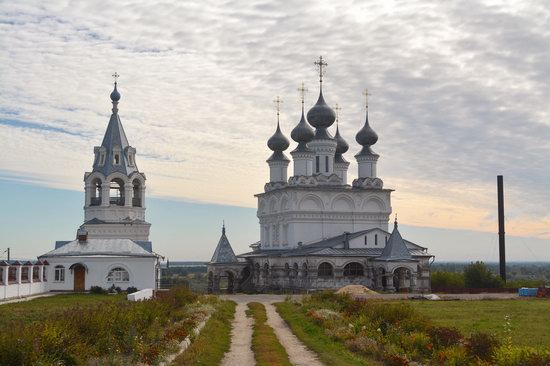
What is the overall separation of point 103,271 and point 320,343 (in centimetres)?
2288

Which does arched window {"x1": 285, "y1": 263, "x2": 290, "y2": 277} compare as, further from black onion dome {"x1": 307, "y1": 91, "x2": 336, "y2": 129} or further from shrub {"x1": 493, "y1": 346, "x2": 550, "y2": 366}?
shrub {"x1": 493, "y1": 346, "x2": 550, "y2": 366}

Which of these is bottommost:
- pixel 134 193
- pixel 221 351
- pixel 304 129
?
pixel 221 351

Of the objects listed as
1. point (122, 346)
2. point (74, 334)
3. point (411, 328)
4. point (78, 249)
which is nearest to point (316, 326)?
point (411, 328)

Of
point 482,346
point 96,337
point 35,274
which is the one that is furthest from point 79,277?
point 482,346

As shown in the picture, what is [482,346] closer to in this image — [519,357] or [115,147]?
[519,357]

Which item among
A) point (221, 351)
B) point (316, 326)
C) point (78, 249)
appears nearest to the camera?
point (221, 351)

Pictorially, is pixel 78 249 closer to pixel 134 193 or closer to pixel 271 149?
pixel 134 193

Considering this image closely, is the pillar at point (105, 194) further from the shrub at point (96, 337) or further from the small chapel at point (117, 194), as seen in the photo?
the shrub at point (96, 337)

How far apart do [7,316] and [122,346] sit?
7555 millimetres

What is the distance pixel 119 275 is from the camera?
126 feet

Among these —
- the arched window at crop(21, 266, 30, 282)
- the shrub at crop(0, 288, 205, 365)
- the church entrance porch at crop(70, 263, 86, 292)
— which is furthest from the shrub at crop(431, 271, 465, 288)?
the shrub at crop(0, 288, 205, 365)

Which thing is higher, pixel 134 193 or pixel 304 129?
pixel 304 129

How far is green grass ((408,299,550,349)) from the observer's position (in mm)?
18281

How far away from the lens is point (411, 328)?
16.6 meters
